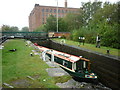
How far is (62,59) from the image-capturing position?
12.6 metres

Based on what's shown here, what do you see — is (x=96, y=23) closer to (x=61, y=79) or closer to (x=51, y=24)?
(x=51, y=24)

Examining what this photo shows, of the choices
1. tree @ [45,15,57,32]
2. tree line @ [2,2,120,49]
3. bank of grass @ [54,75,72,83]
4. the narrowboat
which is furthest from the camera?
tree @ [45,15,57,32]

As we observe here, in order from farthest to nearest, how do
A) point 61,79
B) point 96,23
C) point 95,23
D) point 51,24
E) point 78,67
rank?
1. point 51,24
2. point 95,23
3. point 96,23
4. point 78,67
5. point 61,79

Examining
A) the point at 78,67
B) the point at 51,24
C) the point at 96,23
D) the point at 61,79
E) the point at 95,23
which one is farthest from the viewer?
the point at 51,24

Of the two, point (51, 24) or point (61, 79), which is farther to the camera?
point (51, 24)

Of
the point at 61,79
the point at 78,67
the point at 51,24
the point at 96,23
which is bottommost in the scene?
the point at 78,67

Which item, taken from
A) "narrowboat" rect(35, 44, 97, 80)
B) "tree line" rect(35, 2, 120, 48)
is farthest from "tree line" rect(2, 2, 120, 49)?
"narrowboat" rect(35, 44, 97, 80)

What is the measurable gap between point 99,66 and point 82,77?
2759 millimetres

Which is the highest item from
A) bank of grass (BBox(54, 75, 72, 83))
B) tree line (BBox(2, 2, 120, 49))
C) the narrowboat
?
tree line (BBox(2, 2, 120, 49))

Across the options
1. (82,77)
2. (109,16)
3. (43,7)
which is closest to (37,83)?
(82,77)

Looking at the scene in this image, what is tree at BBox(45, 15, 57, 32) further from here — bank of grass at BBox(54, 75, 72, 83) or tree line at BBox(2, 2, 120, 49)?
bank of grass at BBox(54, 75, 72, 83)

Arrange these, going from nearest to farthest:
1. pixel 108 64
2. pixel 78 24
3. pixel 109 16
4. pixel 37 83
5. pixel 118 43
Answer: pixel 37 83, pixel 108 64, pixel 118 43, pixel 109 16, pixel 78 24

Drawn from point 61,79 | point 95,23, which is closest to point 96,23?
point 95,23

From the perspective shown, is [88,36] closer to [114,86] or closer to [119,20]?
[119,20]
